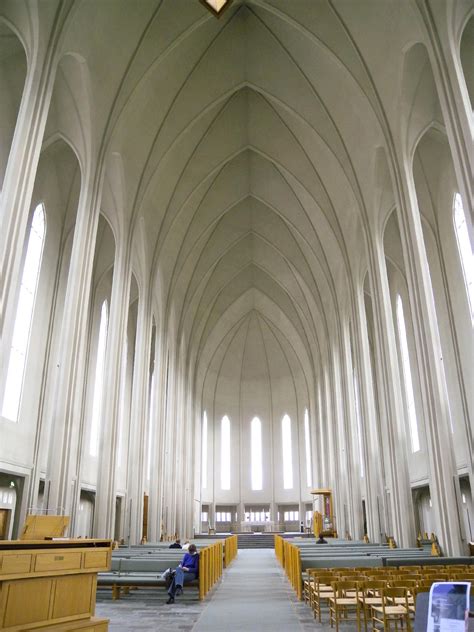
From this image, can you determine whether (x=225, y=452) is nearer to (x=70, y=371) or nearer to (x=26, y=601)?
(x=70, y=371)

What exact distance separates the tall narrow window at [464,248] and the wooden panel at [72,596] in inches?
613

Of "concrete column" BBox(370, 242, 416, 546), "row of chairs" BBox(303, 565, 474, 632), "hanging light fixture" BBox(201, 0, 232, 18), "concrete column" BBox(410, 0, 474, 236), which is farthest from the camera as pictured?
"concrete column" BBox(370, 242, 416, 546)

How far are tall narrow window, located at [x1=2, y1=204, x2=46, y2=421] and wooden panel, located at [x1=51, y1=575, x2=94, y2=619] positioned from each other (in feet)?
38.5

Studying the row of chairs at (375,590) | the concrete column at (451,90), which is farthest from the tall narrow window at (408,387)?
the row of chairs at (375,590)

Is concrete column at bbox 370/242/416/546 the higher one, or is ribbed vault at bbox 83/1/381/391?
ribbed vault at bbox 83/1/381/391

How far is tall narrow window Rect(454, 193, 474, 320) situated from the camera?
696 inches

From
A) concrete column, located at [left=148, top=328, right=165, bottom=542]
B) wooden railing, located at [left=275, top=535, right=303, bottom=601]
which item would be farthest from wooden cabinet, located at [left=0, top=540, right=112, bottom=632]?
concrete column, located at [left=148, top=328, right=165, bottom=542]

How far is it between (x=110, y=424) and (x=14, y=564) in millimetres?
12688

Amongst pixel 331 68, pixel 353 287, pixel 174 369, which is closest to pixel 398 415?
pixel 353 287

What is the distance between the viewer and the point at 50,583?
17.1 feet

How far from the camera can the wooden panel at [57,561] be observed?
16.5 feet

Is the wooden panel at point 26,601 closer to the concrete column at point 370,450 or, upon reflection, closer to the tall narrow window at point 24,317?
the tall narrow window at point 24,317

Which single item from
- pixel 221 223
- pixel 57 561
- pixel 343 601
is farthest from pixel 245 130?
pixel 57 561

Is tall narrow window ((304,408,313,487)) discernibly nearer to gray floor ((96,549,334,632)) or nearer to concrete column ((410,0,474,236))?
gray floor ((96,549,334,632))
